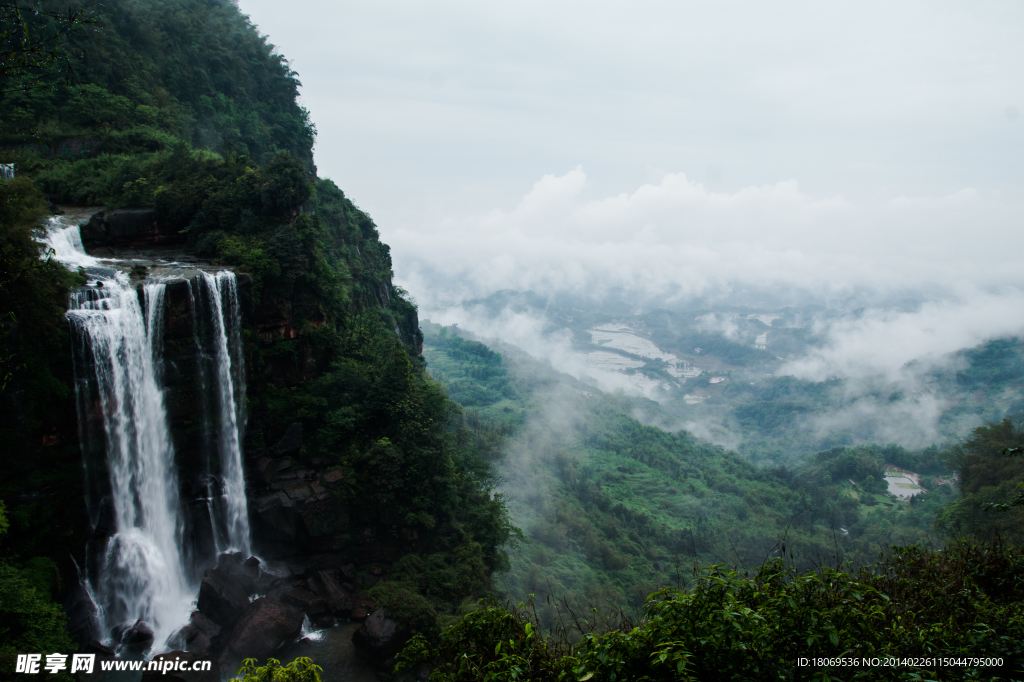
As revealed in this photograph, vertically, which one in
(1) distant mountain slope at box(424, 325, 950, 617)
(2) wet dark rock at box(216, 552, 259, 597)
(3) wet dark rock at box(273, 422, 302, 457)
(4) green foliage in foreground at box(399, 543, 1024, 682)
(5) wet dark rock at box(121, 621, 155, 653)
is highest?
(4) green foliage in foreground at box(399, 543, 1024, 682)

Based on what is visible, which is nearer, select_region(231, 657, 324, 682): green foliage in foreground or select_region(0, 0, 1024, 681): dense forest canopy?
select_region(0, 0, 1024, 681): dense forest canopy

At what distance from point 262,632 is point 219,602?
1928 millimetres

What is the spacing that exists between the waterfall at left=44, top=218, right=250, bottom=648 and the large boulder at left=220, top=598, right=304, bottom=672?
229 centimetres

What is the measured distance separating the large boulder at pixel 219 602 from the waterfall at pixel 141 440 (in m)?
1.00

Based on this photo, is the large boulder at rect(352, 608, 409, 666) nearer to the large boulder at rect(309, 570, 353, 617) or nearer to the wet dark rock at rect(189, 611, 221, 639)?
the large boulder at rect(309, 570, 353, 617)

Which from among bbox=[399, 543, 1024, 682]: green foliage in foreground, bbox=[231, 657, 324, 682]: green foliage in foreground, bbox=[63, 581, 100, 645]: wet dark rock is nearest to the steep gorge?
bbox=[63, 581, 100, 645]: wet dark rock

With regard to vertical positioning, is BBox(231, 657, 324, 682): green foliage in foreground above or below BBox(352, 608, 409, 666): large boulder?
above

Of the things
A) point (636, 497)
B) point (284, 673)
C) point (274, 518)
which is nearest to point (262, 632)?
point (274, 518)

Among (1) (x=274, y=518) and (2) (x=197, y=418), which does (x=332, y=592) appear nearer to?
(1) (x=274, y=518)

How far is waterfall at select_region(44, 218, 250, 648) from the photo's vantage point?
16734 mm

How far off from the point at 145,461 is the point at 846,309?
645 ft

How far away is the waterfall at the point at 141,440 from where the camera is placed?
16734mm

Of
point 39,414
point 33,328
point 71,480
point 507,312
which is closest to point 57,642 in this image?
point 71,480

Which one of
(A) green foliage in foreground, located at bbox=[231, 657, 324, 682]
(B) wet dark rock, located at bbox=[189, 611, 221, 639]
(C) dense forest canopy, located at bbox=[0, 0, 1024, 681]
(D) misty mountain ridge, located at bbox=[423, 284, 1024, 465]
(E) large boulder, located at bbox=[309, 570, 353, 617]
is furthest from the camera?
(D) misty mountain ridge, located at bbox=[423, 284, 1024, 465]
